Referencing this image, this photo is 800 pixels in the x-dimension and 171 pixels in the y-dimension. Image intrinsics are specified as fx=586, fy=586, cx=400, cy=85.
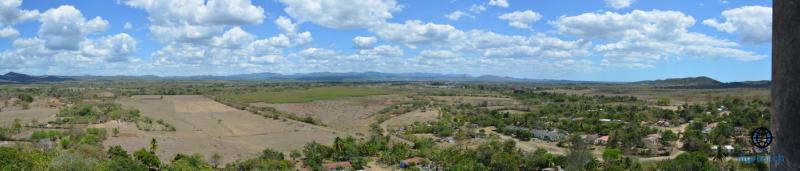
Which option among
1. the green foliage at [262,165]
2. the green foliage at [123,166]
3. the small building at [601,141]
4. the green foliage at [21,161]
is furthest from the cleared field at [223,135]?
the small building at [601,141]

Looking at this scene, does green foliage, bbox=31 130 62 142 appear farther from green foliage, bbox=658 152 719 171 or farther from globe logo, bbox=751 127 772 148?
globe logo, bbox=751 127 772 148

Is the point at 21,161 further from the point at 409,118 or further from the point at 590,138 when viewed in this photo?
the point at 409,118

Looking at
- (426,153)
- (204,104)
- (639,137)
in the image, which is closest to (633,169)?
(426,153)

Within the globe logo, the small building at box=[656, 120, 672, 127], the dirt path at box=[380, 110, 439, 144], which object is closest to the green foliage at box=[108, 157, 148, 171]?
the globe logo

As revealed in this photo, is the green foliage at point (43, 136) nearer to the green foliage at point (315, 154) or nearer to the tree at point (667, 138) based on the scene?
the green foliage at point (315, 154)

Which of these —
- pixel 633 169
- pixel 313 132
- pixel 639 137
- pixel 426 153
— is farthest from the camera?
pixel 313 132

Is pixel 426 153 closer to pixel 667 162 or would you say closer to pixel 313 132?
pixel 667 162

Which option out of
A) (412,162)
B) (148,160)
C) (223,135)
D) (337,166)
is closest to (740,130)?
(412,162)
